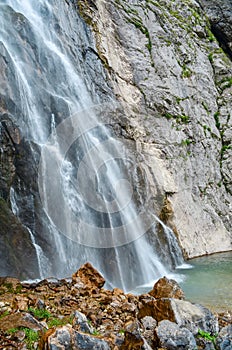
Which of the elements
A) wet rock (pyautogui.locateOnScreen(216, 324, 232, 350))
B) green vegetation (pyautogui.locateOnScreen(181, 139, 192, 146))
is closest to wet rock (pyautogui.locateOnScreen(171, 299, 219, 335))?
wet rock (pyautogui.locateOnScreen(216, 324, 232, 350))

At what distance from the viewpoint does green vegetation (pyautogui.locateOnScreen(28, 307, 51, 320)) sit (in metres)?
6.68

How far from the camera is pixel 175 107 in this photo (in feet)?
83.1

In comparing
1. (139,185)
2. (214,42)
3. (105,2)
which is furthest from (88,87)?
(214,42)

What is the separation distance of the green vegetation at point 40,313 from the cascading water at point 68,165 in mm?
3887

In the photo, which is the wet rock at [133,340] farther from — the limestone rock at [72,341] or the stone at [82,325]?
the stone at [82,325]

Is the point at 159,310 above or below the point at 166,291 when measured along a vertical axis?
below

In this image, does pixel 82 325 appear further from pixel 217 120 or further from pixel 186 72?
pixel 186 72

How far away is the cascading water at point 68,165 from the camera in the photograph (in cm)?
1239

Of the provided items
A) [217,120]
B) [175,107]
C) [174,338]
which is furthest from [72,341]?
[217,120]

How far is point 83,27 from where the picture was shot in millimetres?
23016

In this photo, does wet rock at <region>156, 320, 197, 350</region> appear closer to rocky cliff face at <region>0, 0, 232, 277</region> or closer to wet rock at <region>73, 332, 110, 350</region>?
wet rock at <region>73, 332, 110, 350</region>

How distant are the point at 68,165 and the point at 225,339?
9331 millimetres

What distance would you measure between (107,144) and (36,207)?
7.27 metres

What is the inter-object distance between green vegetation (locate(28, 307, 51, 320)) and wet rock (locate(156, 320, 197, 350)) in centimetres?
191
